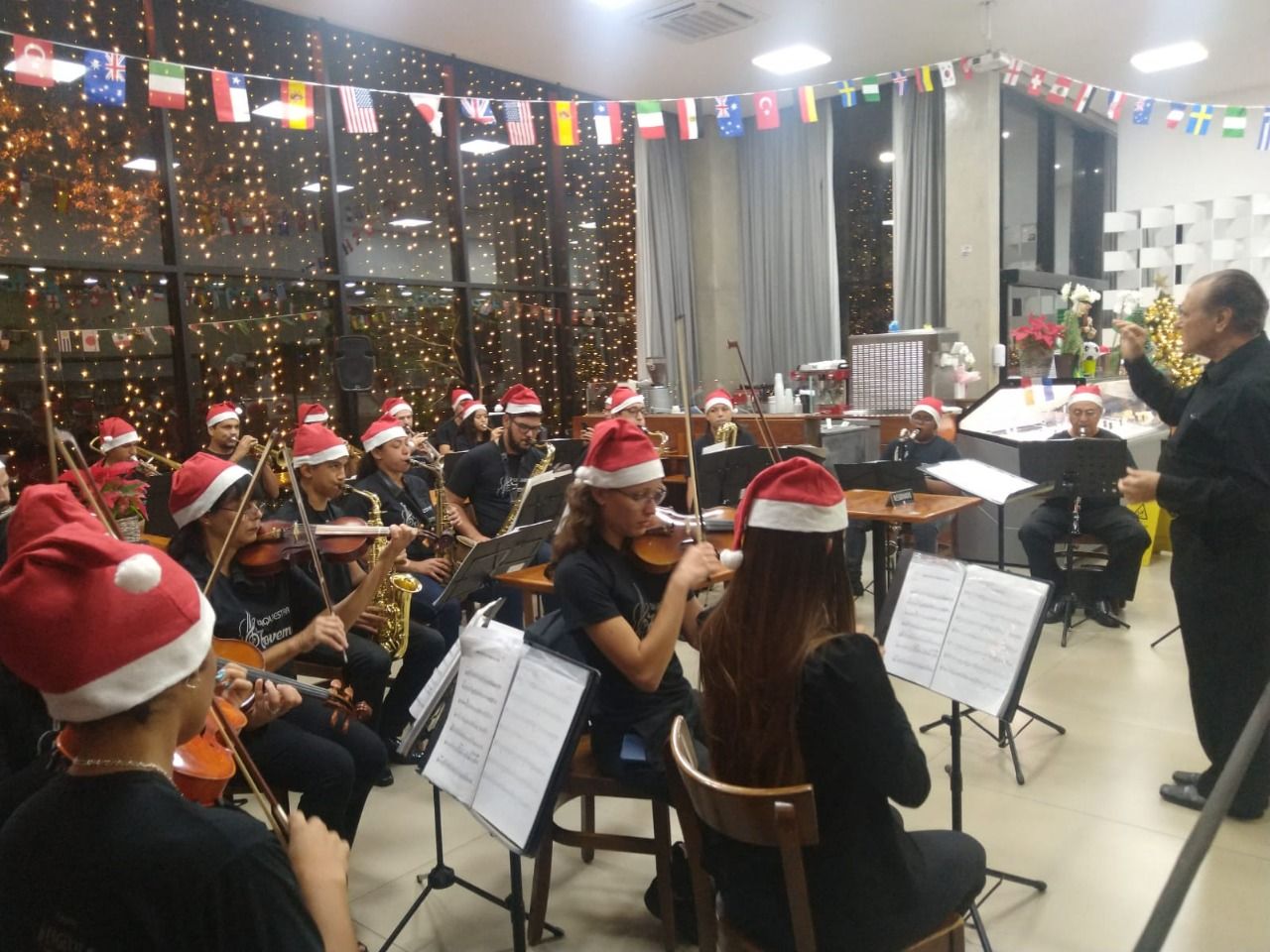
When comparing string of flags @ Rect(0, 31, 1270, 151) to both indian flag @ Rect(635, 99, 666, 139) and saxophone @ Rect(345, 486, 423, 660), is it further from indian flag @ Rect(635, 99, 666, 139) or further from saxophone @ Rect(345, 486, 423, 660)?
saxophone @ Rect(345, 486, 423, 660)

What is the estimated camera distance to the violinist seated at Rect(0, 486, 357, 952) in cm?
112

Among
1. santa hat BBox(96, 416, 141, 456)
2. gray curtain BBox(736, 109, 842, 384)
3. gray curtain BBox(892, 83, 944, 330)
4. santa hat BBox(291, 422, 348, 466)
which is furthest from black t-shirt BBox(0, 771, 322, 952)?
gray curtain BBox(736, 109, 842, 384)

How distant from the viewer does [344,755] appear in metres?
2.61

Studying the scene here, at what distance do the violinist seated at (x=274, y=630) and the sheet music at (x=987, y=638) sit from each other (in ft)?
5.53

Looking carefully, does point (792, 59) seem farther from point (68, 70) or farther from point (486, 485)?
point (68, 70)

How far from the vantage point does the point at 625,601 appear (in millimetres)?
2492

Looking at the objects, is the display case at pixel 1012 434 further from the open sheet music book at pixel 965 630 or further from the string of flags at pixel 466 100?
the open sheet music book at pixel 965 630

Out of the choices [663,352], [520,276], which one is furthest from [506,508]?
[663,352]

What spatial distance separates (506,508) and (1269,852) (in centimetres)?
358

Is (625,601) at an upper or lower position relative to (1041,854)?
upper

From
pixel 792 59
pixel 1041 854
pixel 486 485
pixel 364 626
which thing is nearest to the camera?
pixel 1041 854

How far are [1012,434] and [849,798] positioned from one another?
5440 millimetres

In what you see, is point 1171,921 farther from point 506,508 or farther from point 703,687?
point 506,508

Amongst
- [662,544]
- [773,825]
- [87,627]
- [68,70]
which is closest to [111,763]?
[87,627]
